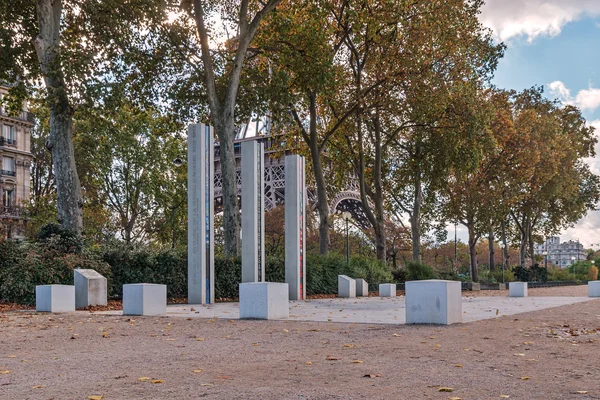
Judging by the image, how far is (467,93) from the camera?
3083 centimetres

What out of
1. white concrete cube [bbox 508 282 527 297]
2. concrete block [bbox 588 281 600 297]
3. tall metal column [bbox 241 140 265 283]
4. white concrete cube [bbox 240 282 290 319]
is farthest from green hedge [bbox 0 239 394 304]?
concrete block [bbox 588 281 600 297]

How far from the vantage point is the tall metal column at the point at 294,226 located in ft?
67.7

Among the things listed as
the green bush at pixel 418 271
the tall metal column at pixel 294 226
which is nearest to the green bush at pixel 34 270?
the tall metal column at pixel 294 226

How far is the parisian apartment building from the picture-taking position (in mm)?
55219

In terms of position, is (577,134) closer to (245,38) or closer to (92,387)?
(245,38)

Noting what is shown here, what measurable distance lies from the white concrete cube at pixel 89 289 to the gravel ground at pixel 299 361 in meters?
5.17

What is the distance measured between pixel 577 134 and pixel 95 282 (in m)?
44.9

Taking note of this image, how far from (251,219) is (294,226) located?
187 cm

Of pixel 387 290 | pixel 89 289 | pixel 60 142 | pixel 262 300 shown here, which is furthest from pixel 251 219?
pixel 387 290

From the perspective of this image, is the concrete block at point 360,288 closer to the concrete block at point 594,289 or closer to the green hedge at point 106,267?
the green hedge at point 106,267

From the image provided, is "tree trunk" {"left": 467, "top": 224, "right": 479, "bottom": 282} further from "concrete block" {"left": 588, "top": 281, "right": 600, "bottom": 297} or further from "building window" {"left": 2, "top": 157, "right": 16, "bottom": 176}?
"building window" {"left": 2, "top": 157, "right": 16, "bottom": 176}

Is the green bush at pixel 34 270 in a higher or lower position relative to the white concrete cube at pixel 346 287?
higher

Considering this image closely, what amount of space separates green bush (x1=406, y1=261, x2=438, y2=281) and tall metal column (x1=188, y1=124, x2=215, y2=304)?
18.1 m

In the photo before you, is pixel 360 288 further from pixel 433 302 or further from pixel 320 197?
pixel 433 302
